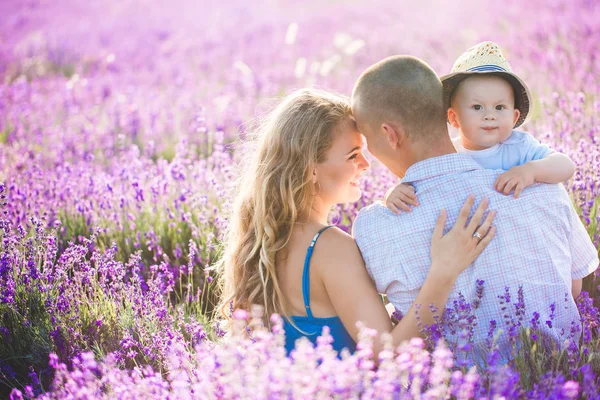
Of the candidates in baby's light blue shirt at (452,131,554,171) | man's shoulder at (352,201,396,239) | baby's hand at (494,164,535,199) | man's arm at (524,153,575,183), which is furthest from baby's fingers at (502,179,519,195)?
man's shoulder at (352,201,396,239)

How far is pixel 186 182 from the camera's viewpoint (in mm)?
4777

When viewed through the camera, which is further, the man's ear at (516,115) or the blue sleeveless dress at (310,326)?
the man's ear at (516,115)

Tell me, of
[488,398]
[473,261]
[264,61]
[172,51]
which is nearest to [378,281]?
[473,261]

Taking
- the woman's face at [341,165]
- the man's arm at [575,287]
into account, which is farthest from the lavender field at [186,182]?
the woman's face at [341,165]

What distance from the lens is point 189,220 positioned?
13.6 feet

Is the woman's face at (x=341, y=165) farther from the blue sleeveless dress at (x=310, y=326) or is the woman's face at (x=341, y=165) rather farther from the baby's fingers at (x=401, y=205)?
the baby's fingers at (x=401, y=205)

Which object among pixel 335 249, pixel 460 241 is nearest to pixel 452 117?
pixel 460 241

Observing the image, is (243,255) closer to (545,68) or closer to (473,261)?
(473,261)

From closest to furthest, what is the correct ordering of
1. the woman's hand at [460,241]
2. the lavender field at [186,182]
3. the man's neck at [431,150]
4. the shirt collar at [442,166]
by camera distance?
the lavender field at [186,182]
the woman's hand at [460,241]
the shirt collar at [442,166]
the man's neck at [431,150]

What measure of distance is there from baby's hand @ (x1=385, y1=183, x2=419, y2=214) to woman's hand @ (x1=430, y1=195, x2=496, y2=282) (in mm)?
136

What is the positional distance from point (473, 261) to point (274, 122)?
3.68 feet

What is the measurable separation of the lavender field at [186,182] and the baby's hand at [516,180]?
1.55 feet

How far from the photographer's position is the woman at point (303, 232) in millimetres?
2736

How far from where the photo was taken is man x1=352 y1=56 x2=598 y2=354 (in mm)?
2578
